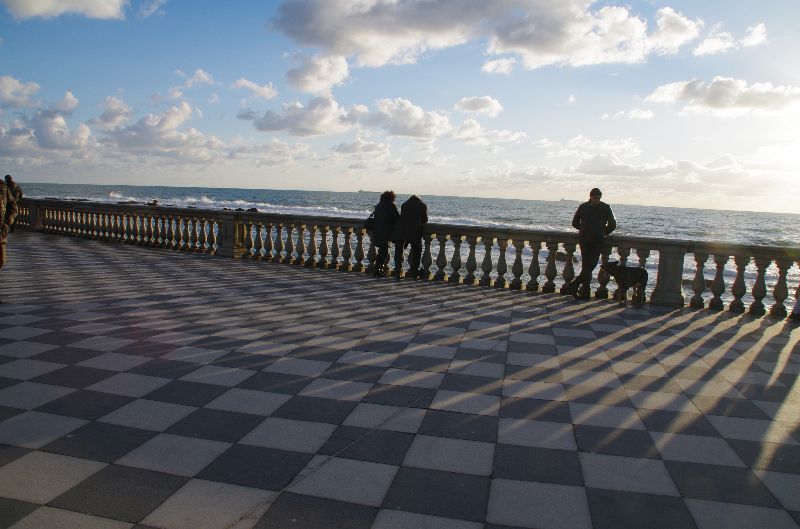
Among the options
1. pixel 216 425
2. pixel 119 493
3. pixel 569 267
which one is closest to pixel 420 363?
pixel 216 425

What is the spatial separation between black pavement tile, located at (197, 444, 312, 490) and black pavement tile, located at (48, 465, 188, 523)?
21cm

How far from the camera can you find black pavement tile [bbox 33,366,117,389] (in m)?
4.13

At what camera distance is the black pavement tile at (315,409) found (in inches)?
144

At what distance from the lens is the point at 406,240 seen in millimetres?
10281

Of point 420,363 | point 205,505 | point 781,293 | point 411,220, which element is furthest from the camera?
point 411,220

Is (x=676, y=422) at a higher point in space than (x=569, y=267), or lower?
lower

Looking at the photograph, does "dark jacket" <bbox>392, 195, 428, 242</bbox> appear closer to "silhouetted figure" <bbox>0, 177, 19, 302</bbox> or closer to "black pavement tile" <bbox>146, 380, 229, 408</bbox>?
"silhouetted figure" <bbox>0, 177, 19, 302</bbox>

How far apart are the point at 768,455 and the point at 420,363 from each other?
106 inches

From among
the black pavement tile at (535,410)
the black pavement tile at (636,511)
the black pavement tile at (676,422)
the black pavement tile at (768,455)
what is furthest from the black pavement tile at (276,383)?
the black pavement tile at (768,455)

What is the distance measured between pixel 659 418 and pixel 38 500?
12.8 ft

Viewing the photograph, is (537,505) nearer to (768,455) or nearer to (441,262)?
(768,455)

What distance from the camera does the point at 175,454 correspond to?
3.09 m

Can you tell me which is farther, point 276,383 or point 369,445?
point 276,383

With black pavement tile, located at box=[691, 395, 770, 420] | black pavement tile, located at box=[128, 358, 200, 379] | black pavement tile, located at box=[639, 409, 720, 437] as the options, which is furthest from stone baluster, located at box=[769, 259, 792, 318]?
black pavement tile, located at box=[128, 358, 200, 379]
